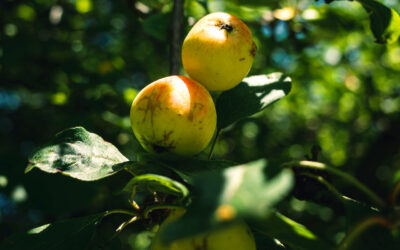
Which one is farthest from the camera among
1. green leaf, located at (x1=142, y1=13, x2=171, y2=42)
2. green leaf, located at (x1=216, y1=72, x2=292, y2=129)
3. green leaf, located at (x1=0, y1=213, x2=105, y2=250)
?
green leaf, located at (x1=142, y1=13, x2=171, y2=42)

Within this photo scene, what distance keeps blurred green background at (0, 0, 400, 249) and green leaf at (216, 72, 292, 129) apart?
0.26m

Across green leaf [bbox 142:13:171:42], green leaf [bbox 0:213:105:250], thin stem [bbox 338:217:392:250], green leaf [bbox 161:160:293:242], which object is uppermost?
green leaf [bbox 161:160:293:242]

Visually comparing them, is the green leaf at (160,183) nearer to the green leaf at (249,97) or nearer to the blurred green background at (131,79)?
the green leaf at (249,97)

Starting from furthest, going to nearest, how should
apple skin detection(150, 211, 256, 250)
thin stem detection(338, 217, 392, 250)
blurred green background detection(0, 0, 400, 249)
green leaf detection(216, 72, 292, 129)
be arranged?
blurred green background detection(0, 0, 400, 249)
green leaf detection(216, 72, 292, 129)
apple skin detection(150, 211, 256, 250)
thin stem detection(338, 217, 392, 250)

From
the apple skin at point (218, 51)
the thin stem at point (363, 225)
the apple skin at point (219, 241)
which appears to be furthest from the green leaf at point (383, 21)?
the apple skin at point (219, 241)

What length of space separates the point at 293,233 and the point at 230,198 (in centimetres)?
30

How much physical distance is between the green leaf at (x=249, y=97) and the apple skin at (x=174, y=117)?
203 millimetres

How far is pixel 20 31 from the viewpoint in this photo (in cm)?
280

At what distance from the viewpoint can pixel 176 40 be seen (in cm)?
134

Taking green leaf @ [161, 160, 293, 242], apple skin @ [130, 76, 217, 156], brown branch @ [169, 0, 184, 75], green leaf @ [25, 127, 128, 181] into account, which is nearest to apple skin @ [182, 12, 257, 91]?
apple skin @ [130, 76, 217, 156]

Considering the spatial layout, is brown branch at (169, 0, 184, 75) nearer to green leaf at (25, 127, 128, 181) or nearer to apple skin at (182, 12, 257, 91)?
apple skin at (182, 12, 257, 91)

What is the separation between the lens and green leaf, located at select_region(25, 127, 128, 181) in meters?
0.91

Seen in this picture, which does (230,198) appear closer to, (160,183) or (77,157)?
(160,183)

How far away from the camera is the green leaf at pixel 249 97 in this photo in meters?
1.15
